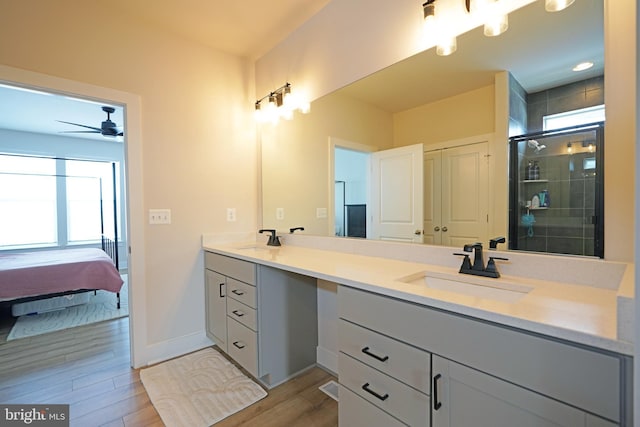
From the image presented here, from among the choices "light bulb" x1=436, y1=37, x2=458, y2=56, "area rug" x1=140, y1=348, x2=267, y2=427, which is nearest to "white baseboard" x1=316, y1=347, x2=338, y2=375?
"area rug" x1=140, y1=348, x2=267, y2=427

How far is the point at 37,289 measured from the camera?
9.59ft

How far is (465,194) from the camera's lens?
1.39 metres

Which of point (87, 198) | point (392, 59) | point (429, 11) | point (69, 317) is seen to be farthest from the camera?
point (87, 198)

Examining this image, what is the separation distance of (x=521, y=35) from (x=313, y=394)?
2.18 metres

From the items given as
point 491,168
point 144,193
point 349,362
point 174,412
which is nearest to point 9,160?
point 144,193

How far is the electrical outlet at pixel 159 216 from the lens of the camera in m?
2.19

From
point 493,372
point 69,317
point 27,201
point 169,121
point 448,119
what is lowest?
point 69,317

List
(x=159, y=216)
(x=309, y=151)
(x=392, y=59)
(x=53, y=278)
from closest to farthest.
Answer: (x=392, y=59), (x=159, y=216), (x=309, y=151), (x=53, y=278)

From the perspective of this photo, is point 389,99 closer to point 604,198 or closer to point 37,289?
point 604,198

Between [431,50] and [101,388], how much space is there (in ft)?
9.42

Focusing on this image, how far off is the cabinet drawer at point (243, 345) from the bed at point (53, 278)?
2.11m

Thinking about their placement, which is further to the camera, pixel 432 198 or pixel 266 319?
pixel 266 319

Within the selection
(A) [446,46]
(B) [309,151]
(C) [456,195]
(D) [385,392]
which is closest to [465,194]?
(C) [456,195]

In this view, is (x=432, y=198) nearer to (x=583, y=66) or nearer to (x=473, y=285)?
(x=473, y=285)
